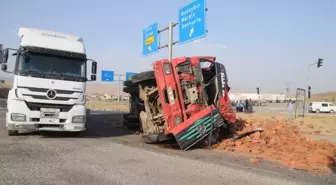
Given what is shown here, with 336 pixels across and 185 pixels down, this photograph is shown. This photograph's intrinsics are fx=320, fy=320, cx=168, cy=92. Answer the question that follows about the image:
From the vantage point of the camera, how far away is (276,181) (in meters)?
5.62

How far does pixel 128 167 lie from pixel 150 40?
15.4m

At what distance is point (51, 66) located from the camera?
10094mm

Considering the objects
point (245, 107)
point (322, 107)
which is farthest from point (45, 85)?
point (322, 107)

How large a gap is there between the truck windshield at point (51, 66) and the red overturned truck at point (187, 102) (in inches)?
93.4

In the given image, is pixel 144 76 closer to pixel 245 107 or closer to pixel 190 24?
pixel 190 24

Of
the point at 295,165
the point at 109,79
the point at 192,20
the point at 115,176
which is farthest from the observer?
the point at 109,79

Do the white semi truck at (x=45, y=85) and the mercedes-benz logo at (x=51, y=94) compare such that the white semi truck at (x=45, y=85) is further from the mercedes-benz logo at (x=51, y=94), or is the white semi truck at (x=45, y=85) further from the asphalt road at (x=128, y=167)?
the asphalt road at (x=128, y=167)

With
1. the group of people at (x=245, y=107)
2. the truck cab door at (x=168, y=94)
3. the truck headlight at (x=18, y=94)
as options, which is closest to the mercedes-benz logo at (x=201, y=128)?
the truck cab door at (x=168, y=94)

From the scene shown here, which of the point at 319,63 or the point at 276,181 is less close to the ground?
Result: the point at 319,63

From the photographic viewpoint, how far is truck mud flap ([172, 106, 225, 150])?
8.38 metres

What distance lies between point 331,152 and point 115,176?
19.3ft

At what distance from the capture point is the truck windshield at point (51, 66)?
9.72 m

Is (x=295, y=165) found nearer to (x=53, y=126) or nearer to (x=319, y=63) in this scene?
(x=53, y=126)

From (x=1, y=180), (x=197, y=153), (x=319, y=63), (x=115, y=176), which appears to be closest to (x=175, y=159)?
(x=197, y=153)
